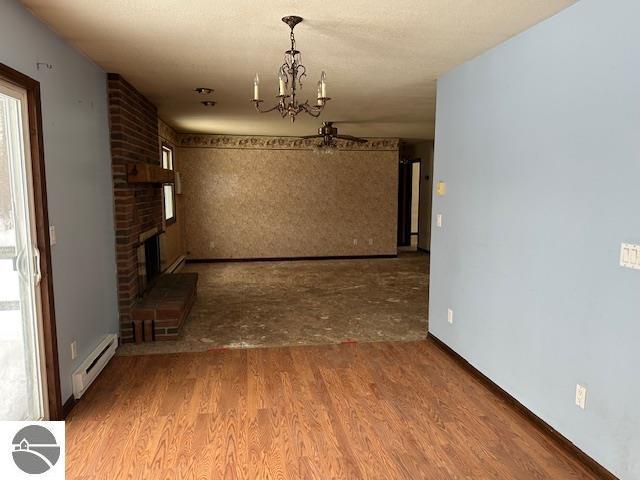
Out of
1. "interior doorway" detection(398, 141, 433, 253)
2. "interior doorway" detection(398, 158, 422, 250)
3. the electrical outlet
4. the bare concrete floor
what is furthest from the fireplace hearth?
"interior doorway" detection(398, 158, 422, 250)

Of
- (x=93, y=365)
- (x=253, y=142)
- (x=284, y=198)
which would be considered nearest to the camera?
(x=93, y=365)

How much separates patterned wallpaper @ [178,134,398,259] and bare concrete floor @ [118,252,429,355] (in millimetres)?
691

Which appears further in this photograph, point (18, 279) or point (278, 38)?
point (278, 38)

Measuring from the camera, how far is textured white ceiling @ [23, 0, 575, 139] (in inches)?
89.7

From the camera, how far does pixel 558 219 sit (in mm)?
2336

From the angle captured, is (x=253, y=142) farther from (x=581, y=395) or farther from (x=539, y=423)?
(x=581, y=395)

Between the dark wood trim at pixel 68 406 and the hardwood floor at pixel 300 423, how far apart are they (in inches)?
1.2

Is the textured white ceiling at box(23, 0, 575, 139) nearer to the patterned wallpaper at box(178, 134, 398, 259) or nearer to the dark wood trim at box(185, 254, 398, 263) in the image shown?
the patterned wallpaper at box(178, 134, 398, 259)

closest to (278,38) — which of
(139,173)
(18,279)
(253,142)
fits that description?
(139,173)

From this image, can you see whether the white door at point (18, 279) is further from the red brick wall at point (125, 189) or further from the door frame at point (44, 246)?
the red brick wall at point (125, 189)

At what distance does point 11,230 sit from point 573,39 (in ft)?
10.0

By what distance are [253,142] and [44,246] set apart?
5.91 m

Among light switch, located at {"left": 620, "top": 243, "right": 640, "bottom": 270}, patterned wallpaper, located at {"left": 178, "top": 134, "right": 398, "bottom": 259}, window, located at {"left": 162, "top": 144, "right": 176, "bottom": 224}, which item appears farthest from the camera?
patterned wallpaper, located at {"left": 178, "top": 134, "right": 398, "bottom": 259}

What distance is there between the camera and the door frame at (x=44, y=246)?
92.7 inches
